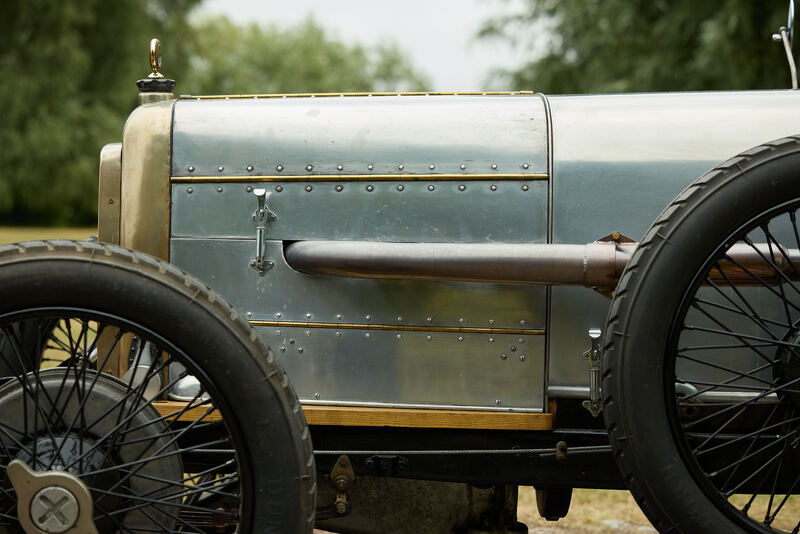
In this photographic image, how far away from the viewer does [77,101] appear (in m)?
23.5

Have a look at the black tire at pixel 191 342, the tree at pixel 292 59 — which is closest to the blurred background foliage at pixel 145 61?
the black tire at pixel 191 342

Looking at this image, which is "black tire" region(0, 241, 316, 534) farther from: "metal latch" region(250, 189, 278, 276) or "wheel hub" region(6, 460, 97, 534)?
"metal latch" region(250, 189, 278, 276)

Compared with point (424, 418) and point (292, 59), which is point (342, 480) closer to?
point (424, 418)

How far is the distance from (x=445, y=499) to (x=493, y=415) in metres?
0.41

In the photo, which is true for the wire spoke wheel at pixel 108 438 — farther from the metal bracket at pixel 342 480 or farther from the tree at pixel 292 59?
the tree at pixel 292 59

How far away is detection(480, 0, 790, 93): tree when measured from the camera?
10016 millimetres

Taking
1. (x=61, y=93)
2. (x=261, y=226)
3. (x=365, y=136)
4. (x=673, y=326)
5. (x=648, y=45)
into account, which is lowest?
(x=673, y=326)

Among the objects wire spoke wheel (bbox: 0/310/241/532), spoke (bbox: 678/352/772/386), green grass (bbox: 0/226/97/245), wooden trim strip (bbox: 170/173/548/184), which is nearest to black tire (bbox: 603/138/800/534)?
spoke (bbox: 678/352/772/386)

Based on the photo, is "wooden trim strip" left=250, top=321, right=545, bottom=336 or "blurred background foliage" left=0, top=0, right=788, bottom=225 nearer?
"wooden trim strip" left=250, top=321, right=545, bottom=336

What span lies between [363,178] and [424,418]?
65 centimetres

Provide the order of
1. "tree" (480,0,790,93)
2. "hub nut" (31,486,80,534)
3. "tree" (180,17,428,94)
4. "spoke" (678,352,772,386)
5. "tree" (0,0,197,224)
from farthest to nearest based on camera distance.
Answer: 1. "tree" (180,17,428,94)
2. "tree" (0,0,197,224)
3. "tree" (480,0,790,93)
4. "spoke" (678,352,772,386)
5. "hub nut" (31,486,80,534)

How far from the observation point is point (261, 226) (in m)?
2.40

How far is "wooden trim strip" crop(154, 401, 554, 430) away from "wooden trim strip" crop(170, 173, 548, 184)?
23.7 inches

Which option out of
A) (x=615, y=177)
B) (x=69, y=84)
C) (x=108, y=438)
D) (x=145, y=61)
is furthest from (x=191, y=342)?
(x=145, y=61)
